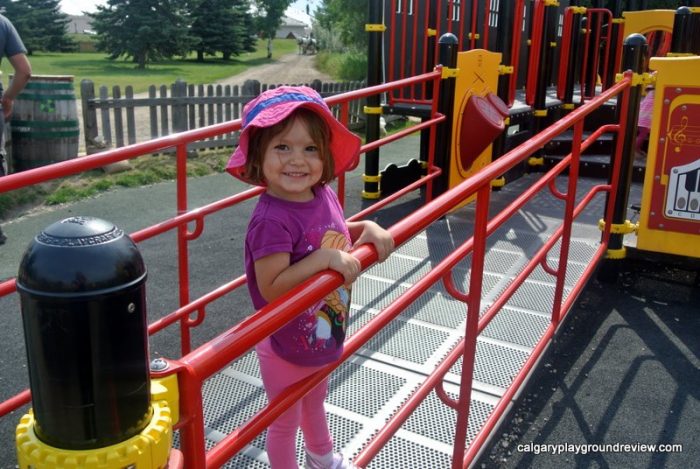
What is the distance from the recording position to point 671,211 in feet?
13.0

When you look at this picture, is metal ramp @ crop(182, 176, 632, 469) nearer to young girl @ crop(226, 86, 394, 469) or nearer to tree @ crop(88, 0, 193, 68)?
young girl @ crop(226, 86, 394, 469)

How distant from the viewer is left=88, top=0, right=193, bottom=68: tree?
34.7 metres

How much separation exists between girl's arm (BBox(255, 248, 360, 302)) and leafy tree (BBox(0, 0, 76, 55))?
38900mm

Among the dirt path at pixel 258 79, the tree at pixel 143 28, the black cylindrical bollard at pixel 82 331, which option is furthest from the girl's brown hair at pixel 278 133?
the tree at pixel 143 28

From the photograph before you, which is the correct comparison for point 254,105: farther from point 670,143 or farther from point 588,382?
point 670,143

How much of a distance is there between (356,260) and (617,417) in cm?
201

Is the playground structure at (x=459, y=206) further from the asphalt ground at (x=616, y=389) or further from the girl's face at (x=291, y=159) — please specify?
the girl's face at (x=291, y=159)

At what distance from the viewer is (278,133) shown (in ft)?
5.25

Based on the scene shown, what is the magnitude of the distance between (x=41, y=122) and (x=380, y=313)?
21.6ft

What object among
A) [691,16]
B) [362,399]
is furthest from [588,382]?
[691,16]

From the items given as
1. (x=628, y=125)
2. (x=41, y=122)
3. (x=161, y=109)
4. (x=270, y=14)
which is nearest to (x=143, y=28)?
(x=270, y=14)

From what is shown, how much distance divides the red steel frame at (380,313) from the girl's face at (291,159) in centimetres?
27

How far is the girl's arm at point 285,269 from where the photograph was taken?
4.56ft

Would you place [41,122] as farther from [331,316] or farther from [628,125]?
[331,316]
